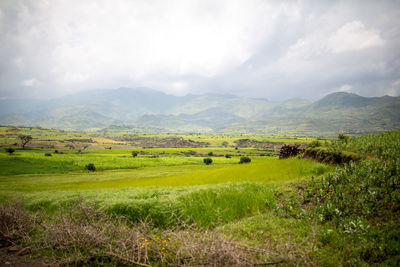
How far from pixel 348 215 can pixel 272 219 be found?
241 centimetres

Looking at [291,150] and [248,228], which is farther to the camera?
[291,150]

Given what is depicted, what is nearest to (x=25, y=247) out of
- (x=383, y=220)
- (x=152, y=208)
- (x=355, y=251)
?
(x=152, y=208)

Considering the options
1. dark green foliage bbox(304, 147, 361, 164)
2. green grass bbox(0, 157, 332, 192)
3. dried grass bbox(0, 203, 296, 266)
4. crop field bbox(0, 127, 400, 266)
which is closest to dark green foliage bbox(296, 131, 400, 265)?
crop field bbox(0, 127, 400, 266)

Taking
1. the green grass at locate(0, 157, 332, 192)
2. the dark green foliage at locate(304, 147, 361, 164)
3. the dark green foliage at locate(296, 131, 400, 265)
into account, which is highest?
the dark green foliage at locate(304, 147, 361, 164)

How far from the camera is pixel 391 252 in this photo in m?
4.57

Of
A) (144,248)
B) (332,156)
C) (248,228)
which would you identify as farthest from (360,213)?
(332,156)

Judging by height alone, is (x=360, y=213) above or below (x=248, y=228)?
above

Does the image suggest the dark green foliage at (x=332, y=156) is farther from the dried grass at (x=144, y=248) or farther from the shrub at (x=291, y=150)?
the dried grass at (x=144, y=248)

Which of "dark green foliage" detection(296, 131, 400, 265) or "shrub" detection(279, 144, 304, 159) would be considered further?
"shrub" detection(279, 144, 304, 159)

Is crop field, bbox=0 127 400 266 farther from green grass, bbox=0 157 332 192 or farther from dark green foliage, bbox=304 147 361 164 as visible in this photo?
green grass, bbox=0 157 332 192

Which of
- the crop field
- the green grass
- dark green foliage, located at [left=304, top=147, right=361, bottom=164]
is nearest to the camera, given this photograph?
the crop field

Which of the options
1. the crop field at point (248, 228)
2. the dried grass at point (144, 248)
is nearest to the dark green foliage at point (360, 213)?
the crop field at point (248, 228)

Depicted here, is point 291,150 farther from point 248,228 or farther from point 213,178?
point 248,228

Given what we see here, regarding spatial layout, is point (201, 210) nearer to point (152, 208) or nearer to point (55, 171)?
point (152, 208)
